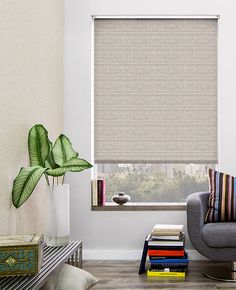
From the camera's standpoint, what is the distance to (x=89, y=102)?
17.2 ft

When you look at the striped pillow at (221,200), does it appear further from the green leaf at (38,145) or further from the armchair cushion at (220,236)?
the green leaf at (38,145)

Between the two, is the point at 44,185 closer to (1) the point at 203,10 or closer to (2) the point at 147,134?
(2) the point at 147,134

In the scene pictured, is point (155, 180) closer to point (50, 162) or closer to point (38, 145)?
point (50, 162)

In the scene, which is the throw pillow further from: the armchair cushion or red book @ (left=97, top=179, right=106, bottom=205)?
red book @ (left=97, top=179, right=106, bottom=205)

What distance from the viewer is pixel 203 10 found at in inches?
206

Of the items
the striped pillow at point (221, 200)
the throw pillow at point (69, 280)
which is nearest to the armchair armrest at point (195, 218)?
the striped pillow at point (221, 200)

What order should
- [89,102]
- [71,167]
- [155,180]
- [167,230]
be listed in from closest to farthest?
1. [71,167]
2. [167,230]
3. [89,102]
4. [155,180]

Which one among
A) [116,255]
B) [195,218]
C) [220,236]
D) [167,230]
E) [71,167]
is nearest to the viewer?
[71,167]

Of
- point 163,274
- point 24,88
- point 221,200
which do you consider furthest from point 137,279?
point 24,88

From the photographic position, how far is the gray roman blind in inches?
207

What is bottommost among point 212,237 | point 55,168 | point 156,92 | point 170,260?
point 170,260

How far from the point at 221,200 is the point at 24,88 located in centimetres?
195

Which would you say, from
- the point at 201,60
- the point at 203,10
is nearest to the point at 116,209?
the point at 201,60

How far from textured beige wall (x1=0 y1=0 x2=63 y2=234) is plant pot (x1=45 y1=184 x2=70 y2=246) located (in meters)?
0.21
